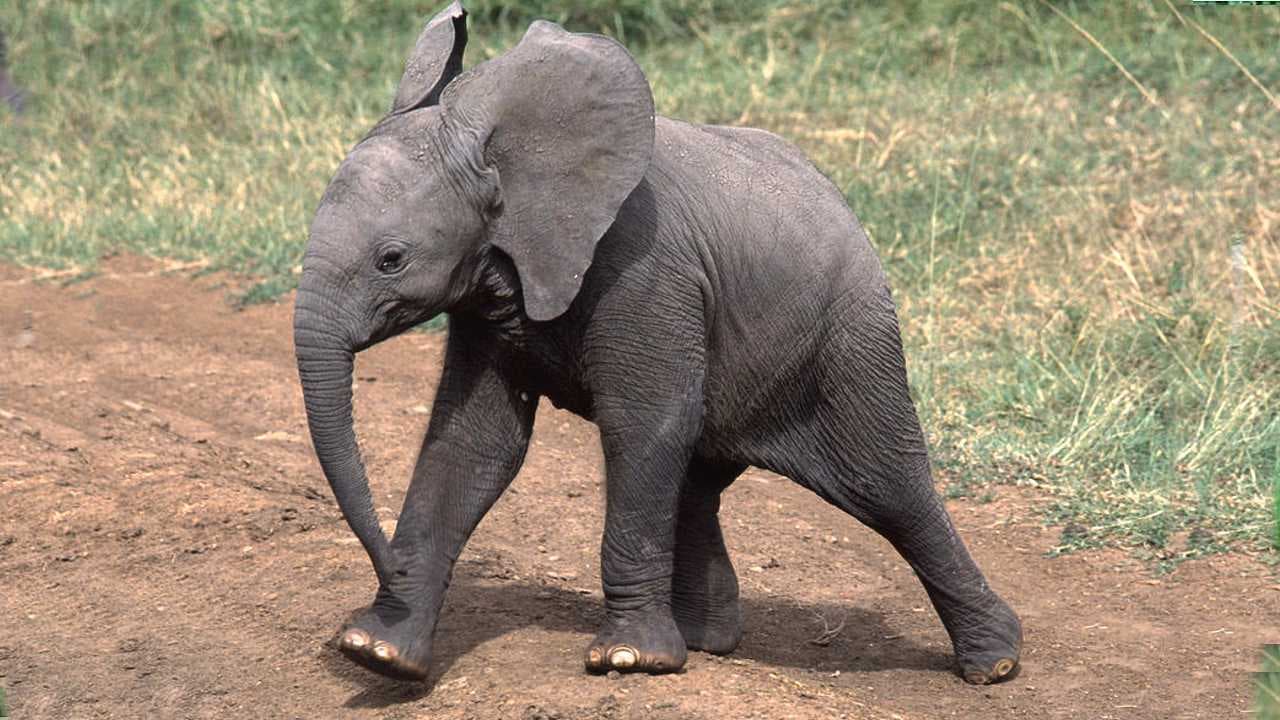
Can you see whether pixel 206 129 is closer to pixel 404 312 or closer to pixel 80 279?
pixel 80 279

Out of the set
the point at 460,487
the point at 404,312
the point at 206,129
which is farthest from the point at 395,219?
the point at 206,129

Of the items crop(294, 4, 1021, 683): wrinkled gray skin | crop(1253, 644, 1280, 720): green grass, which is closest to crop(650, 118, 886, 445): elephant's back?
crop(294, 4, 1021, 683): wrinkled gray skin

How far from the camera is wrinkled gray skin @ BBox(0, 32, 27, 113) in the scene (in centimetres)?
1071

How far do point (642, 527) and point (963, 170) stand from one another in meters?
5.19

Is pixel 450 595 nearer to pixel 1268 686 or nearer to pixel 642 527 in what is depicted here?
pixel 642 527

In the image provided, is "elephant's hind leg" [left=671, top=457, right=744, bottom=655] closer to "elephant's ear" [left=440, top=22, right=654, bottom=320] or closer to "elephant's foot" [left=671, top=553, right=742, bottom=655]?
"elephant's foot" [left=671, top=553, right=742, bottom=655]

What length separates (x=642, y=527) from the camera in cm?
415

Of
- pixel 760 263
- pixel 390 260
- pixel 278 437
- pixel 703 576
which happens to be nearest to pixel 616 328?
pixel 760 263

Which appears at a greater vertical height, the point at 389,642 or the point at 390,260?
the point at 390,260

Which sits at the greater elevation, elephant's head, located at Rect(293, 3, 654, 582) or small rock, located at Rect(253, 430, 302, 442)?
elephant's head, located at Rect(293, 3, 654, 582)

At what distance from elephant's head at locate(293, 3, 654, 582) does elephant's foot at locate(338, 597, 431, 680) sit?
0.22 metres

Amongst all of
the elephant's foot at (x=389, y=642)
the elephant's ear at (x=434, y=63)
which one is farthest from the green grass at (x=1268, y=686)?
the elephant's ear at (x=434, y=63)

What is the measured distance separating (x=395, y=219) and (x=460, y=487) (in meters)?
0.82

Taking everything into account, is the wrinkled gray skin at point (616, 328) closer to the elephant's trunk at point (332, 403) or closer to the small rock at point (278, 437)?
the elephant's trunk at point (332, 403)
